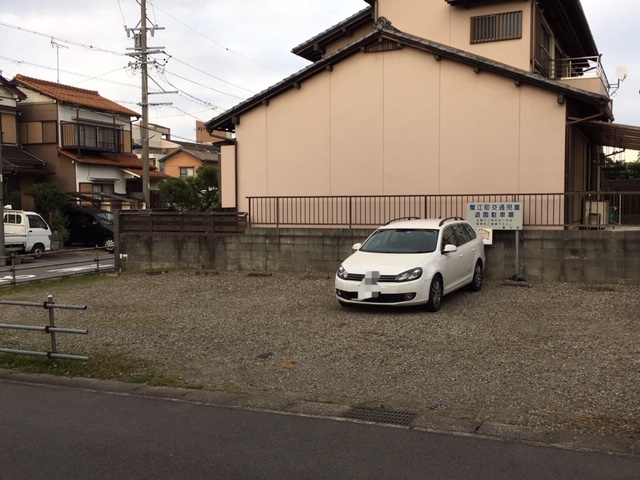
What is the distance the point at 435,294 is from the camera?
9.76m

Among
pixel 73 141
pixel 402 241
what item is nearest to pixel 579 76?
pixel 402 241

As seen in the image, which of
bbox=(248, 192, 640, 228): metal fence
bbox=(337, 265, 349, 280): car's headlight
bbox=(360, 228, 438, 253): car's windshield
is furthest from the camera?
bbox=(248, 192, 640, 228): metal fence

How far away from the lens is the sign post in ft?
41.7

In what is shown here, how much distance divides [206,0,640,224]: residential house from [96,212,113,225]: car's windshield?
11.4 m

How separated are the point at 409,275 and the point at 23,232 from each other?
17.6m

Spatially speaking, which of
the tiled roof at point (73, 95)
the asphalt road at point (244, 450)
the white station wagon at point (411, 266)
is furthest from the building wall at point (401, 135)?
the tiled roof at point (73, 95)

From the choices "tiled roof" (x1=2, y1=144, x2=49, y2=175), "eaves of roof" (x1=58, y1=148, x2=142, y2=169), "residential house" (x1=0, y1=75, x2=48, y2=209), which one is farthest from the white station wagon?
"eaves of roof" (x1=58, y1=148, x2=142, y2=169)

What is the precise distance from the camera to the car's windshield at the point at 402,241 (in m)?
10.5

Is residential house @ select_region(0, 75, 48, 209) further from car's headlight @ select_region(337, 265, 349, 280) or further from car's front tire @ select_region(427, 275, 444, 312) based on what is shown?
car's front tire @ select_region(427, 275, 444, 312)

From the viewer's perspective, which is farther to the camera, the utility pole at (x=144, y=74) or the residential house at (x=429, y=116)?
the utility pole at (x=144, y=74)

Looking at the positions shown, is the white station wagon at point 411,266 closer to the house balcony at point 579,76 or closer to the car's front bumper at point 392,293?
the car's front bumper at point 392,293

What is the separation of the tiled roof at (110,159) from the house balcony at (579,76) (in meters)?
23.1

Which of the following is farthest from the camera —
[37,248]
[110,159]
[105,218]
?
[110,159]

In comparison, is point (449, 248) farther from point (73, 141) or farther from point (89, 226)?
point (73, 141)
